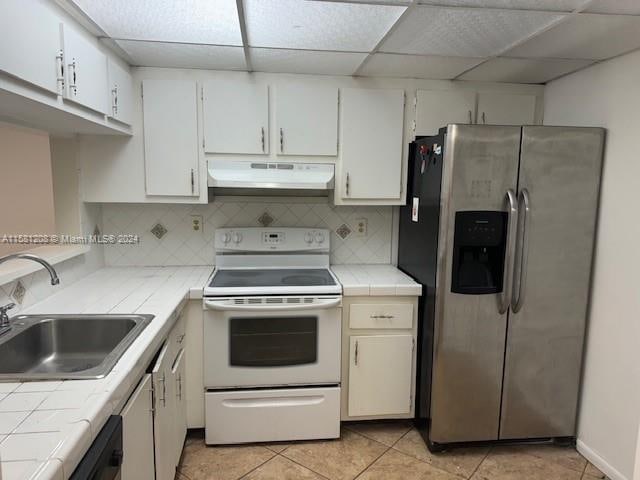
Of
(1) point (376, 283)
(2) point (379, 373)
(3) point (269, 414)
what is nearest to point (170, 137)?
(1) point (376, 283)

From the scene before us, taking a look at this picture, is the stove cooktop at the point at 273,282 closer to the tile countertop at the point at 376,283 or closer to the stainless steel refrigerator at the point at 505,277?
the tile countertop at the point at 376,283

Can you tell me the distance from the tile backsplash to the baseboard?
1.83 meters

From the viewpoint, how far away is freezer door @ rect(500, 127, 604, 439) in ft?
7.07

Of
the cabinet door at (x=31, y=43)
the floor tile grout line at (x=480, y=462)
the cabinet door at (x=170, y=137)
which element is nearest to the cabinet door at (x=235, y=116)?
the cabinet door at (x=170, y=137)

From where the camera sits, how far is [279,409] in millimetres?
2357

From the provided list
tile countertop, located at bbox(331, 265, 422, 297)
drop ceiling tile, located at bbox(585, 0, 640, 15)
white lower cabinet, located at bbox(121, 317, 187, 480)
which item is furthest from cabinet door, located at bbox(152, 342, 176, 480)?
drop ceiling tile, located at bbox(585, 0, 640, 15)

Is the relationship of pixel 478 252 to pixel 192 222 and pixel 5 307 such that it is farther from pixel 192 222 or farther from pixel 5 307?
pixel 5 307

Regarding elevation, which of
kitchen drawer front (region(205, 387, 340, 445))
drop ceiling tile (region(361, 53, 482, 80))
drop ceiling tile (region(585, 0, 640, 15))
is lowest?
kitchen drawer front (region(205, 387, 340, 445))

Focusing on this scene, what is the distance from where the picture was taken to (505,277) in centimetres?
218

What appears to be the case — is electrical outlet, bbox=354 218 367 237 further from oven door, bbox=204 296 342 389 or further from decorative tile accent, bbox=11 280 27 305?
decorative tile accent, bbox=11 280 27 305

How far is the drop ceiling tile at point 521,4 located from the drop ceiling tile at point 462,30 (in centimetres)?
4

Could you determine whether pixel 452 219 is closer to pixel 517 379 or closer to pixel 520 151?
pixel 520 151

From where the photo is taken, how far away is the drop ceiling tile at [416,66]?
2258mm

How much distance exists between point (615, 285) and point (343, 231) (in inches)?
62.2
